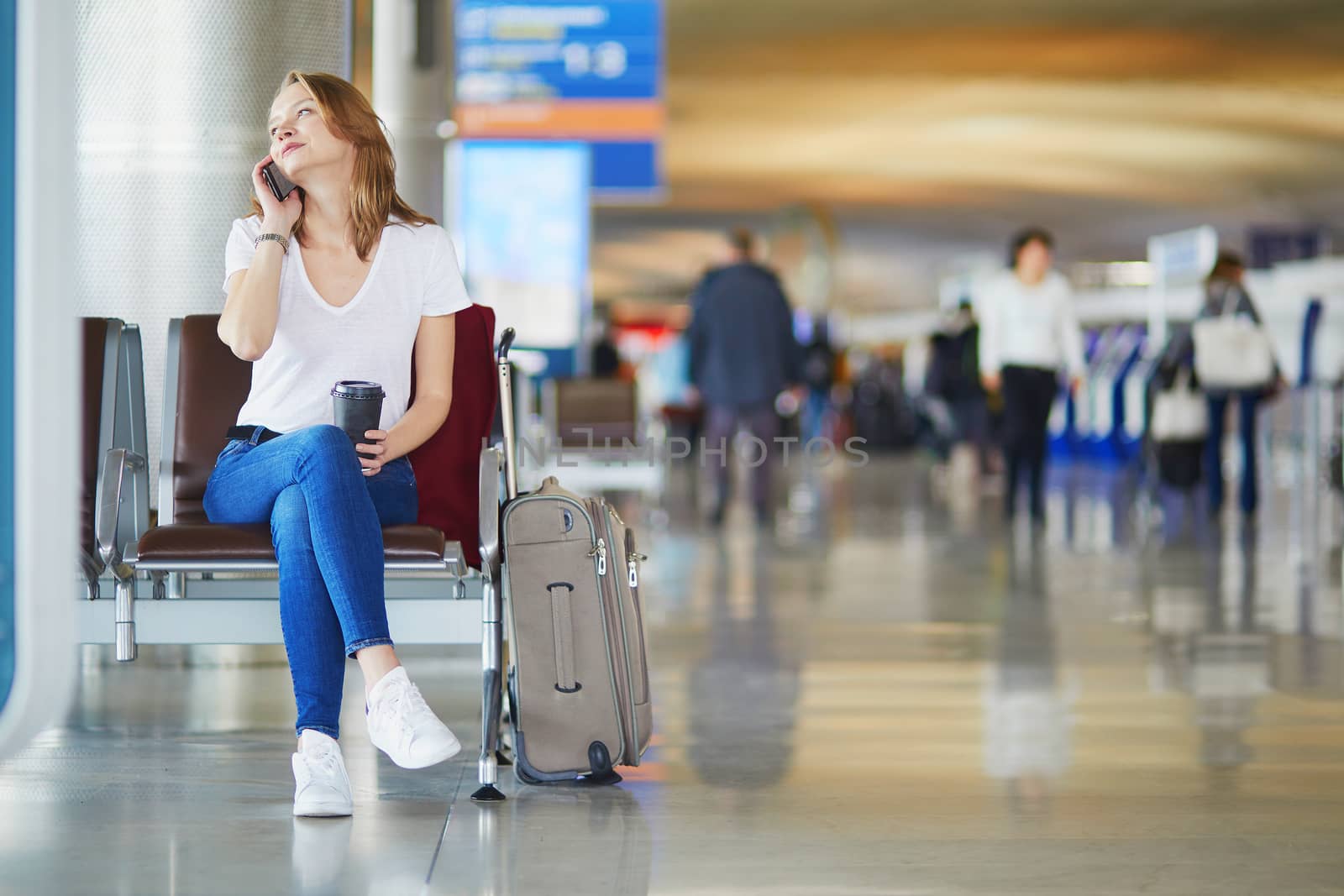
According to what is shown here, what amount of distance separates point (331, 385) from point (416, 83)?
3.58 metres

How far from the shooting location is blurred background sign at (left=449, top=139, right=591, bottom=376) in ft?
34.7

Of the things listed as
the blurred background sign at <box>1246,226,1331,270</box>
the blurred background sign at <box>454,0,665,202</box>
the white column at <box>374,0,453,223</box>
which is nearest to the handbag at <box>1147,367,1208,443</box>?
the blurred background sign at <box>454,0,665,202</box>

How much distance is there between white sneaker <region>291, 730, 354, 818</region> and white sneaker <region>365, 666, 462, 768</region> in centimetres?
8

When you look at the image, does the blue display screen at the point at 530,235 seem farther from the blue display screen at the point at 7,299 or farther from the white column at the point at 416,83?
the blue display screen at the point at 7,299

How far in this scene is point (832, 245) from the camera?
29594mm

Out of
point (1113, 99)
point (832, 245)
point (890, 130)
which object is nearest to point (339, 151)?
point (1113, 99)

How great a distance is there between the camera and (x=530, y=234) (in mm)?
10648

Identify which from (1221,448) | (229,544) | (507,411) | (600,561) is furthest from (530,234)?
(229,544)

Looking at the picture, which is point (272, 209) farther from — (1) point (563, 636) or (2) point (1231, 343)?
(2) point (1231, 343)

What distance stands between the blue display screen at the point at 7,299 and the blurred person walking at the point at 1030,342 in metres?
7.74

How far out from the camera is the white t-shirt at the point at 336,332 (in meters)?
3.08

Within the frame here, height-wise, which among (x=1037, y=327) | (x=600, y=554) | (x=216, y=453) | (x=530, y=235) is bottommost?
(x=600, y=554)

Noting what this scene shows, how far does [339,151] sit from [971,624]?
3.08 metres

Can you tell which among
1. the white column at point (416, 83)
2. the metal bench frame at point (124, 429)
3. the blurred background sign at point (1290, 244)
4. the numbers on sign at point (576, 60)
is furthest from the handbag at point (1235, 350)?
the blurred background sign at point (1290, 244)
